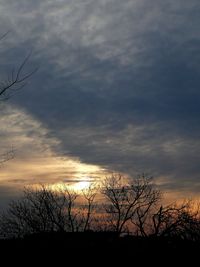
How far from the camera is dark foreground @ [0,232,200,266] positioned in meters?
12.4

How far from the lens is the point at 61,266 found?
12328 millimetres

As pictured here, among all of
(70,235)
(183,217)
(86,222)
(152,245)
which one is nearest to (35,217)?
(86,222)

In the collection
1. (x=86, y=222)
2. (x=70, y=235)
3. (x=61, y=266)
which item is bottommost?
(x=61, y=266)

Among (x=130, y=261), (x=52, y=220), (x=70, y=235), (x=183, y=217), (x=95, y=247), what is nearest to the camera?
(x=130, y=261)

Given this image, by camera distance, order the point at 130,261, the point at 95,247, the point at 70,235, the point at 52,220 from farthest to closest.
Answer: the point at 52,220, the point at 70,235, the point at 95,247, the point at 130,261

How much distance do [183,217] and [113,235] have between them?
20.1ft

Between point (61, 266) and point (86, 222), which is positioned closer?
point (61, 266)

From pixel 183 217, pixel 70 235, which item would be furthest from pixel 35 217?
pixel 70 235

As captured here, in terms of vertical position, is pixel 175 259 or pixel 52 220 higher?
pixel 52 220

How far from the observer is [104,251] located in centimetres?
1291

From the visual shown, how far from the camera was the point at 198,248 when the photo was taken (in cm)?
1305

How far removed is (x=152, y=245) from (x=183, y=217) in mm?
7384

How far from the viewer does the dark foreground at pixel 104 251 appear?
12.4 meters

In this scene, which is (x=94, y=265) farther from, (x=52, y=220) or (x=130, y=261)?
(x=52, y=220)
